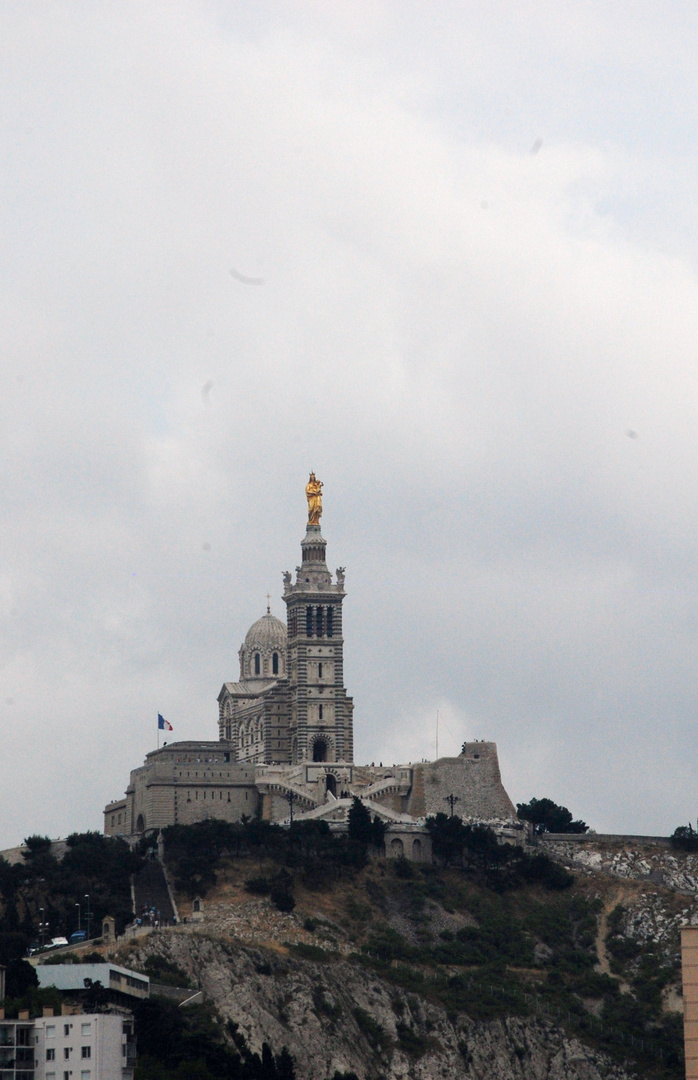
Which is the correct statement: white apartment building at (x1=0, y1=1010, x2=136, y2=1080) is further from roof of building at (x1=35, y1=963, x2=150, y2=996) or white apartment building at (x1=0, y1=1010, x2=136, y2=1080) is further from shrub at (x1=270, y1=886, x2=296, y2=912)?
shrub at (x1=270, y1=886, x2=296, y2=912)

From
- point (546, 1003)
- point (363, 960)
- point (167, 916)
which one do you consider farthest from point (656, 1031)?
point (167, 916)

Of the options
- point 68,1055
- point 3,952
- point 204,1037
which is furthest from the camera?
point 3,952

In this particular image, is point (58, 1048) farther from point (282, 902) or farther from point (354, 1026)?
point (282, 902)

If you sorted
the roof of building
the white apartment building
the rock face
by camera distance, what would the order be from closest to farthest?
1. the white apartment building
2. the roof of building
3. the rock face

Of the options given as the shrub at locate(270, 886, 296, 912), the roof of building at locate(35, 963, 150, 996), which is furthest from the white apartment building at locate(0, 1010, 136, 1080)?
the shrub at locate(270, 886, 296, 912)

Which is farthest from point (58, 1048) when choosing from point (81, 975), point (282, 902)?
point (282, 902)

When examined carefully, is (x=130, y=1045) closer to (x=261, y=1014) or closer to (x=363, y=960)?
(x=261, y=1014)

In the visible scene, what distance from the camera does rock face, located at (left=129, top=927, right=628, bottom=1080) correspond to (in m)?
182

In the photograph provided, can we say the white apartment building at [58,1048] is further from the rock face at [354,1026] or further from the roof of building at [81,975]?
the rock face at [354,1026]

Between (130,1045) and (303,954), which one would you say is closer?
(130,1045)

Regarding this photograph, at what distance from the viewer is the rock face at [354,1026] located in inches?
7175

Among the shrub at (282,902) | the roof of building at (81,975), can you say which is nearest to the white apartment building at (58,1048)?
the roof of building at (81,975)

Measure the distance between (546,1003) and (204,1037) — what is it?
38.3m

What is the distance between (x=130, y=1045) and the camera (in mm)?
153125
